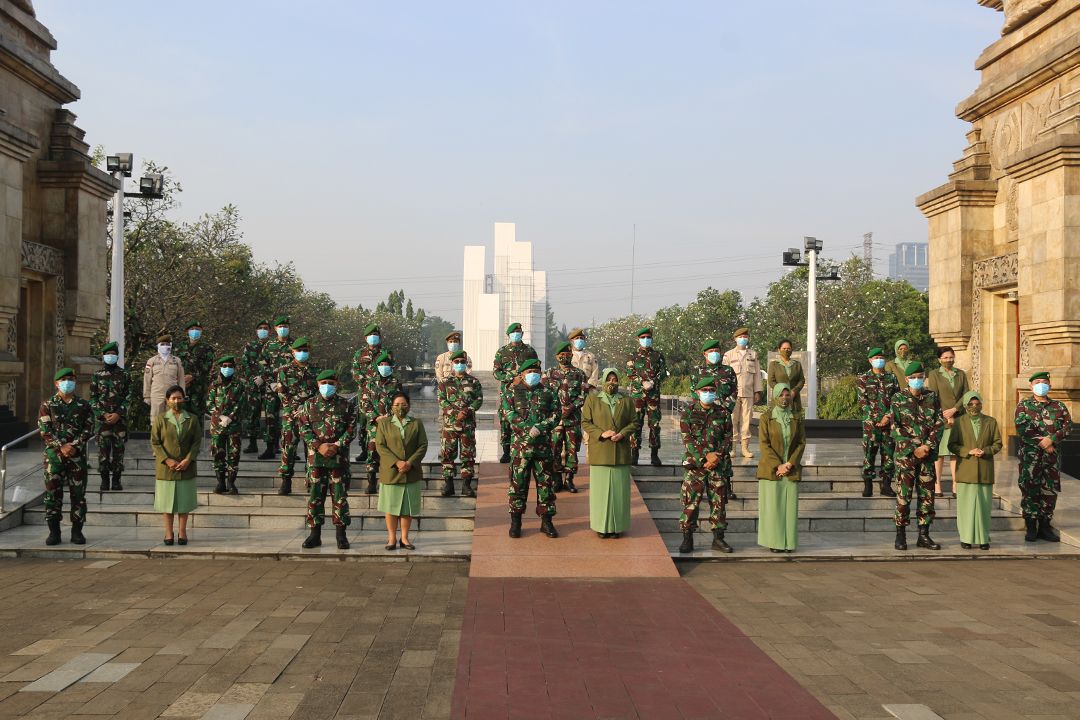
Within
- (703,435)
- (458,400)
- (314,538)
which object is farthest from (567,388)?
(314,538)

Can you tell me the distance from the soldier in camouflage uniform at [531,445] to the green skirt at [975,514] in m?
4.50

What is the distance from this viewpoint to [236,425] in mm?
11047

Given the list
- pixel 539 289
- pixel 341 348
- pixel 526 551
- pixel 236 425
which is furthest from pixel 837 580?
pixel 539 289

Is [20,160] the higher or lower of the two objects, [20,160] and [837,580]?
the higher

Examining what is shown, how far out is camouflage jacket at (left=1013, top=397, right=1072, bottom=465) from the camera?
33.2ft

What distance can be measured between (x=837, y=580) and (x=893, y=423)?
2353 mm

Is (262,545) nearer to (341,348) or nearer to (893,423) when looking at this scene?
(893,423)

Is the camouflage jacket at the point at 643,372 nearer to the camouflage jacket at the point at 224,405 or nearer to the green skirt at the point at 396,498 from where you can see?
the green skirt at the point at 396,498

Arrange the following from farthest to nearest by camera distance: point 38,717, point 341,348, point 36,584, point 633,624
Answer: point 341,348 < point 36,584 < point 633,624 < point 38,717

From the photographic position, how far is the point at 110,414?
11008 millimetres

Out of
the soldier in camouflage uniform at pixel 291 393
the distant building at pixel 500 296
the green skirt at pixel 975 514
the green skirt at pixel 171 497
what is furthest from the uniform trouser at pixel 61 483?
the distant building at pixel 500 296

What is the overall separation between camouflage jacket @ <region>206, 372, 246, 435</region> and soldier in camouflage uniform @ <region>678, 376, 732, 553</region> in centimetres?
556

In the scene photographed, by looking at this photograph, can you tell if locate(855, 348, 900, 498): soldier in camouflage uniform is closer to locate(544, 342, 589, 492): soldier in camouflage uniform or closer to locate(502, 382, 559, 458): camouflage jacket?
locate(544, 342, 589, 492): soldier in camouflage uniform

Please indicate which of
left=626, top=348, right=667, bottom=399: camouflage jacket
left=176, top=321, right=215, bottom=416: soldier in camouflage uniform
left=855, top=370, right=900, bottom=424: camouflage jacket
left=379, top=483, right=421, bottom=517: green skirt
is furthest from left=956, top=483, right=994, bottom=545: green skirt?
left=176, top=321, right=215, bottom=416: soldier in camouflage uniform
